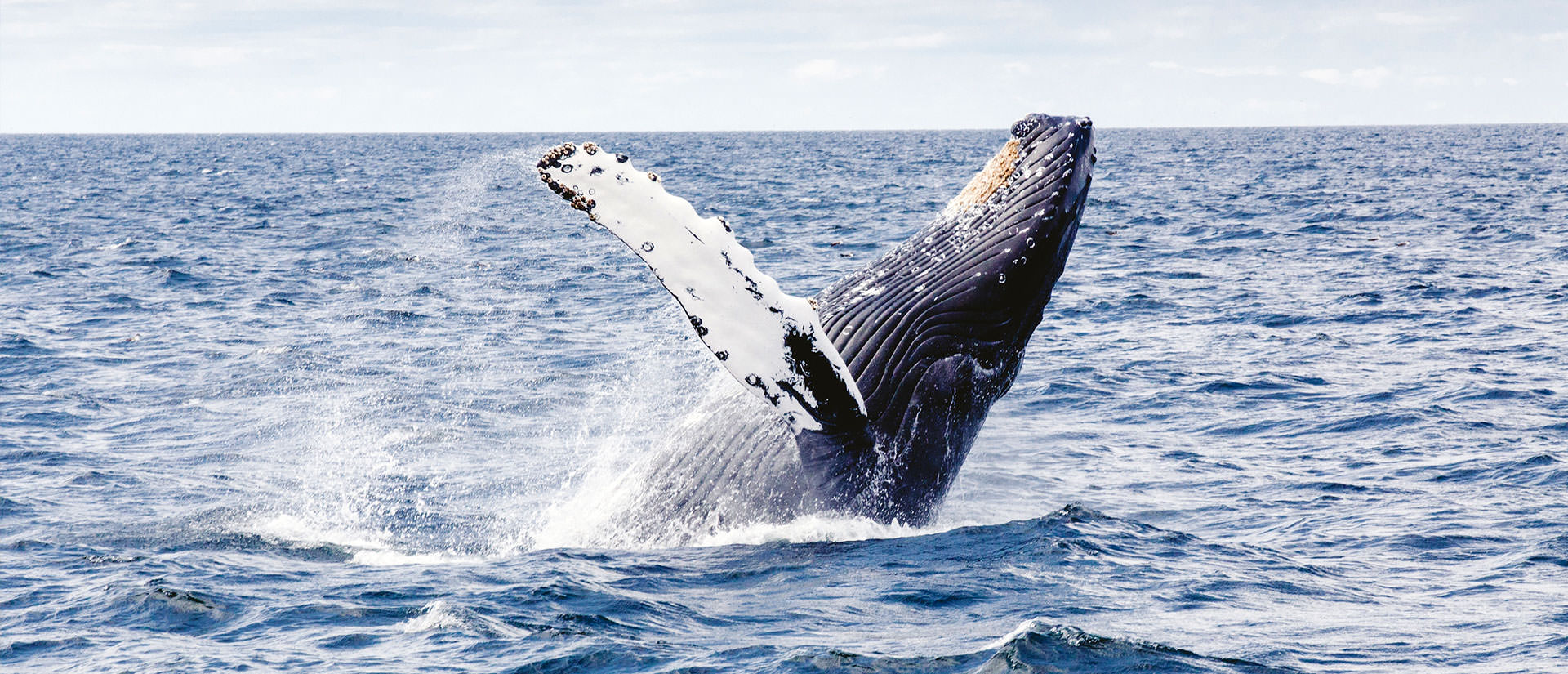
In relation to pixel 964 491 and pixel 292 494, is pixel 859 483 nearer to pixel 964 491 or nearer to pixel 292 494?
pixel 964 491

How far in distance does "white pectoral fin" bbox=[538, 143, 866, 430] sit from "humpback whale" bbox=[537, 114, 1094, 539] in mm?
73

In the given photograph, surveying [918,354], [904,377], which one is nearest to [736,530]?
[904,377]

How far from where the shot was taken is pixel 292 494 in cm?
1058

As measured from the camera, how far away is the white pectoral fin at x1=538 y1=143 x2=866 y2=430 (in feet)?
19.3

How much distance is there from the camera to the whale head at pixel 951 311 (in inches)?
287

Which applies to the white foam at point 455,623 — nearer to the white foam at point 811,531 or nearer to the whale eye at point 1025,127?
the white foam at point 811,531

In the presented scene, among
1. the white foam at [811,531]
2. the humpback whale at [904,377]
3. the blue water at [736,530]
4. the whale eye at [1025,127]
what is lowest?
the blue water at [736,530]

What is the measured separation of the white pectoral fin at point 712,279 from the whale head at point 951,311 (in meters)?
0.86

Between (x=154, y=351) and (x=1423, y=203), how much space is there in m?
36.9

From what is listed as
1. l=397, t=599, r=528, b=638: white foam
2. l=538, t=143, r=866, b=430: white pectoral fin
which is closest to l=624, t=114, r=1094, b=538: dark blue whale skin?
l=538, t=143, r=866, b=430: white pectoral fin

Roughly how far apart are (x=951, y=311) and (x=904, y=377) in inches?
16.0

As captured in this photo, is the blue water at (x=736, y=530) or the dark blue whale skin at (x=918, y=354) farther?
the dark blue whale skin at (x=918, y=354)

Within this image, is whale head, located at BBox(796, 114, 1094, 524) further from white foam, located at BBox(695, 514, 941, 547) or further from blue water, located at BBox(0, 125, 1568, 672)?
blue water, located at BBox(0, 125, 1568, 672)

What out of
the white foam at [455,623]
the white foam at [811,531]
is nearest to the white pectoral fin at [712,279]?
the white foam at [811,531]
